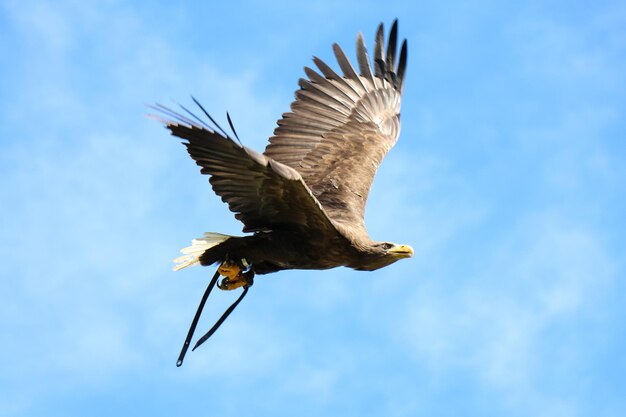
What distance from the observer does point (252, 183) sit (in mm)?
7621

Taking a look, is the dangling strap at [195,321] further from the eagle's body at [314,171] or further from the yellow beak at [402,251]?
the yellow beak at [402,251]

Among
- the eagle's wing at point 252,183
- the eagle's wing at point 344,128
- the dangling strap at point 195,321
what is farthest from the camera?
the eagle's wing at point 344,128

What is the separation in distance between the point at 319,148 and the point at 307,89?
80 cm

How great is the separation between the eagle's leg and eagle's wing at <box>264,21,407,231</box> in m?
0.84

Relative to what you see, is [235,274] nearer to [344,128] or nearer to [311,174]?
[311,174]

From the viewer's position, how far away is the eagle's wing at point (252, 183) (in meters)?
7.11

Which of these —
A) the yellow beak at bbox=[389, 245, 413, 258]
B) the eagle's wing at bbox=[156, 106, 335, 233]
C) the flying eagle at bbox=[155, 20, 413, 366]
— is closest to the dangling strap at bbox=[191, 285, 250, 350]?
the flying eagle at bbox=[155, 20, 413, 366]

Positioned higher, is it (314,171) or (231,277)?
(314,171)

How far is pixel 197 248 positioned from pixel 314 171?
1.49 m

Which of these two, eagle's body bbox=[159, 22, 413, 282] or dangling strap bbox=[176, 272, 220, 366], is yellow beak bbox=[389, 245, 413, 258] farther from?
dangling strap bbox=[176, 272, 220, 366]

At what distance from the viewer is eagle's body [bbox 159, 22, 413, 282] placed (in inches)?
293

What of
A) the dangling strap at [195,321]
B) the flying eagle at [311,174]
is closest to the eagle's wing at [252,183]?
the flying eagle at [311,174]

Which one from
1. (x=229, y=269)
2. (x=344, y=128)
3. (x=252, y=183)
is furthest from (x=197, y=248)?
(x=344, y=128)

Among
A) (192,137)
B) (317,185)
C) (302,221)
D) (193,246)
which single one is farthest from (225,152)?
(317,185)
